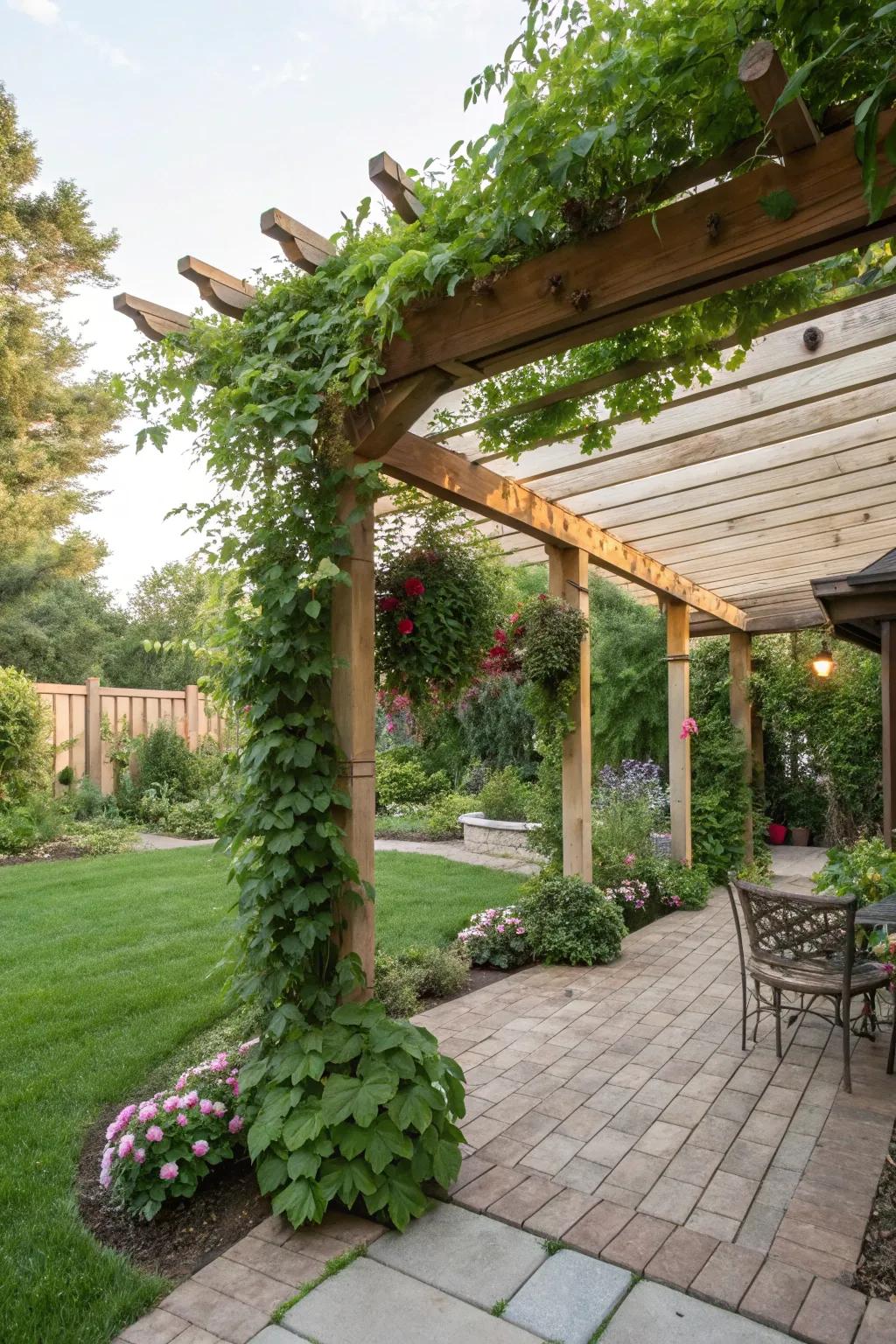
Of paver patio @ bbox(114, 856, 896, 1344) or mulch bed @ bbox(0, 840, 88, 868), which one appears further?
mulch bed @ bbox(0, 840, 88, 868)

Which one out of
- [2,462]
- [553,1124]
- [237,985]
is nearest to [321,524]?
[237,985]

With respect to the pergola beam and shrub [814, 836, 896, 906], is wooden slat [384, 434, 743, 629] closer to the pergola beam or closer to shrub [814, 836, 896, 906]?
the pergola beam

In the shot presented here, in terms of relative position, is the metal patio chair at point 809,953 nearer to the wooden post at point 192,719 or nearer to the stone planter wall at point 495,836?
the stone planter wall at point 495,836

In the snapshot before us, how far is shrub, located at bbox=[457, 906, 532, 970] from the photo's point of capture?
4805mm

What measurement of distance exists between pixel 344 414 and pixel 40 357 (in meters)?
9.92

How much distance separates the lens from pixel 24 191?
9.91 metres

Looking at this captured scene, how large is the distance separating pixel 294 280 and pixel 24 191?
9.76 metres

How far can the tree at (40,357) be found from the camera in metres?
9.59

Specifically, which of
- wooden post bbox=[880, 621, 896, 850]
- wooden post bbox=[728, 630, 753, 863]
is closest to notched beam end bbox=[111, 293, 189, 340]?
wooden post bbox=[880, 621, 896, 850]

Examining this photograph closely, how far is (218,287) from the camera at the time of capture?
8.84 feet

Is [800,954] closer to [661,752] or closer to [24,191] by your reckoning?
[661,752]

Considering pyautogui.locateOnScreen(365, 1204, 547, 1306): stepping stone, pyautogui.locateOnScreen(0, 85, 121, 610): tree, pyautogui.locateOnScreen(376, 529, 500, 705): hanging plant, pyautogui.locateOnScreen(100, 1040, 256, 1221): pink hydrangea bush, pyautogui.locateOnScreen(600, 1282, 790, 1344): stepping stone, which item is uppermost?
pyautogui.locateOnScreen(0, 85, 121, 610): tree

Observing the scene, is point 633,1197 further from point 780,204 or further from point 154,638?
point 154,638

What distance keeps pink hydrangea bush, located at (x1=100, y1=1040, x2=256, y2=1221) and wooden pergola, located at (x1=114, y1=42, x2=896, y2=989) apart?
64cm
